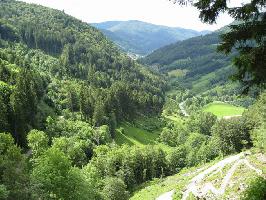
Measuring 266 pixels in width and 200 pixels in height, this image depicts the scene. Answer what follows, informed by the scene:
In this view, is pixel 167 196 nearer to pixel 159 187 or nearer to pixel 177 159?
pixel 159 187

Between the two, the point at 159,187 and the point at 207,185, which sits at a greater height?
the point at 207,185

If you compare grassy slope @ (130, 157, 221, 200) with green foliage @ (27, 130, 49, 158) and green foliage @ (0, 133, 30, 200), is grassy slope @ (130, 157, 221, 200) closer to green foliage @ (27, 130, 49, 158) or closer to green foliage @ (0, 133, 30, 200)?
green foliage @ (27, 130, 49, 158)

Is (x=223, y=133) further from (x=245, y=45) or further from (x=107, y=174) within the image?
(x=245, y=45)

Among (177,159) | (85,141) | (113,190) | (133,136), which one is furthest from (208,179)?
(133,136)

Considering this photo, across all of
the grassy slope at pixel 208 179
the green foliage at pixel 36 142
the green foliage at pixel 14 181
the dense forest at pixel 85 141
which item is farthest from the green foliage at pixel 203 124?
the green foliage at pixel 14 181

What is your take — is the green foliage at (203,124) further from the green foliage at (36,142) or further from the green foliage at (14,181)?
the green foliage at (14,181)

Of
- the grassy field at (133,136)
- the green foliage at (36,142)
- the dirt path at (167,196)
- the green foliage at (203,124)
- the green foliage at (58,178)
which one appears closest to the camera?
the green foliage at (58,178)

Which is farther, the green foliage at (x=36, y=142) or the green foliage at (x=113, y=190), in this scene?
the green foliage at (x=36, y=142)

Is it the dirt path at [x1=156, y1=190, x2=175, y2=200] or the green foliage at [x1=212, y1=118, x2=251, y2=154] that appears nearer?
the dirt path at [x1=156, y1=190, x2=175, y2=200]

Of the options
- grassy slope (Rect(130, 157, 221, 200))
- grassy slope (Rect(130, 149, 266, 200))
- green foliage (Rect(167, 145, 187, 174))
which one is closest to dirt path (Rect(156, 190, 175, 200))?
grassy slope (Rect(130, 149, 266, 200))

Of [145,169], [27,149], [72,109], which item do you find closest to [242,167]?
[145,169]

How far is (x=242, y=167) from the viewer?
88.8m

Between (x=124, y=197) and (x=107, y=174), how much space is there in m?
19.1

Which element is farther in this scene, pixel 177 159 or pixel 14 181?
pixel 177 159
